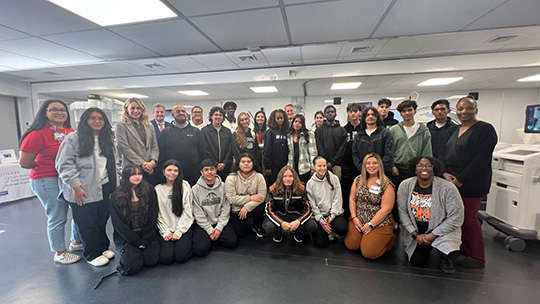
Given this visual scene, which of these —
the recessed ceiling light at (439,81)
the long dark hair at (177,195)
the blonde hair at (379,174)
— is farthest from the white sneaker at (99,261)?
the recessed ceiling light at (439,81)

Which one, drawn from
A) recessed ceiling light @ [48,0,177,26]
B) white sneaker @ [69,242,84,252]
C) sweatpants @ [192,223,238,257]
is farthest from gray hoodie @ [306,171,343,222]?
white sneaker @ [69,242,84,252]

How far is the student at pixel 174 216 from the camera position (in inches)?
85.1

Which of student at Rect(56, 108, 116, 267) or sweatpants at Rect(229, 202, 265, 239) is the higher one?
student at Rect(56, 108, 116, 267)

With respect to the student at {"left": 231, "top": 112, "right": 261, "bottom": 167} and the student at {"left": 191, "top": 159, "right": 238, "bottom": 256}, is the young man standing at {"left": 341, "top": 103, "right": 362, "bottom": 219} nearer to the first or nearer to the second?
the student at {"left": 231, "top": 112, "right": 261, "bottom": 167}

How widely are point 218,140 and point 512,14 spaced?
3.88m

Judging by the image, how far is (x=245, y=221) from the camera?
8.84 feet

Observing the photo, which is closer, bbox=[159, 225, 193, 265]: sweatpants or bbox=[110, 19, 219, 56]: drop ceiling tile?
bbox=[159, 225, 193, 265]: sweatpants

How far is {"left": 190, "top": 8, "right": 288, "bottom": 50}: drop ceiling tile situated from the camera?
2343 millimetres

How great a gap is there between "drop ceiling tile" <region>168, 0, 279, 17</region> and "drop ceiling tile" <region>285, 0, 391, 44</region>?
322 millimetres

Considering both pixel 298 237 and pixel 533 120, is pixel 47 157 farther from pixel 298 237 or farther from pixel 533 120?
pixel 533 120

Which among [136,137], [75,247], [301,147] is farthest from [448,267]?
[75,247]

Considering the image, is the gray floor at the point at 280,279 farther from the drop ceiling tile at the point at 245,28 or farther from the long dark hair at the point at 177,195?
the drop ceiling tile at the point at 245,28

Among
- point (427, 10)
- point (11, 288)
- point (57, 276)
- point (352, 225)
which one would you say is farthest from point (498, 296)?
point (11, 288)

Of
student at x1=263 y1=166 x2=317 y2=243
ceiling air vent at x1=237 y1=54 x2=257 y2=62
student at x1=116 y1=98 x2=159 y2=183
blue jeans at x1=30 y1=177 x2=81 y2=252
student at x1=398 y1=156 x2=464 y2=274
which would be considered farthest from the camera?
ceiling air vent at x1=237 y1=54 x2=257 y2=62
